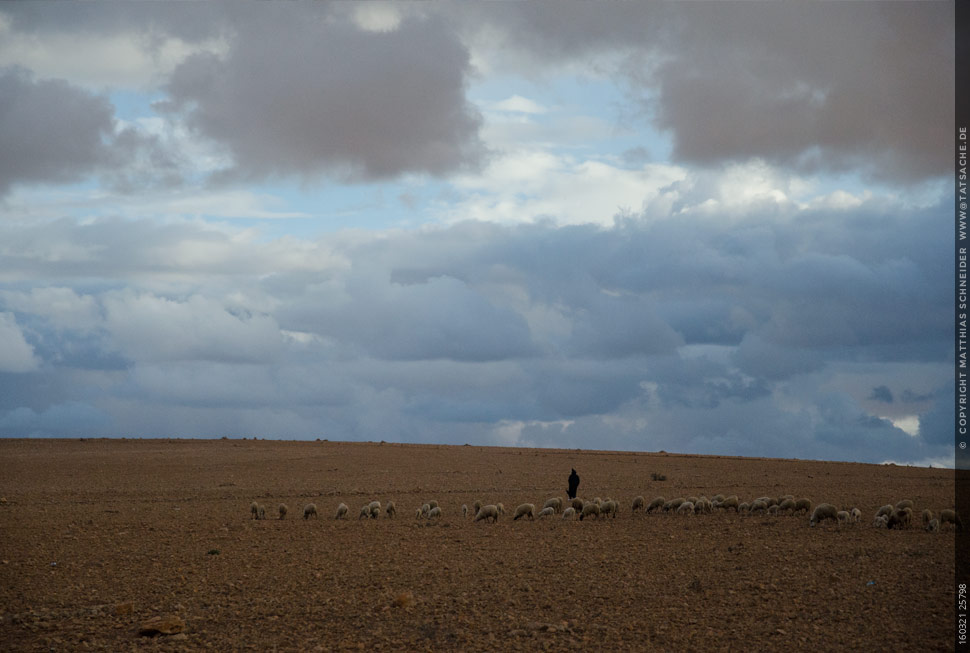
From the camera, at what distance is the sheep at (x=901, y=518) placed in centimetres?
1931

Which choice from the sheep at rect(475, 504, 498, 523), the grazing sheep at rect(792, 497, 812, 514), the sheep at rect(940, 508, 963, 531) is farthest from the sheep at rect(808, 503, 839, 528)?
the sheep at rect(475, 504, 498, 523)

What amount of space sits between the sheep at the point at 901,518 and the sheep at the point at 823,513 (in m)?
1.24

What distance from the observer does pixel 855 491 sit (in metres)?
32.0

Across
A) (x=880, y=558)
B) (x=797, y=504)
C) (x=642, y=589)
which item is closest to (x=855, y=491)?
(x=797, y=504)

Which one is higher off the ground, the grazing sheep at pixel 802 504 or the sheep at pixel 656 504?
the grazing sheep at pixel 802 504

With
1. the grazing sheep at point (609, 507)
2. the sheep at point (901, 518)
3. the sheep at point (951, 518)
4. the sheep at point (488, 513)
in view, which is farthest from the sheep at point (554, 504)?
the sheep at point (951, 518)

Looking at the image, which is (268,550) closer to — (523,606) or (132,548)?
(132,548)

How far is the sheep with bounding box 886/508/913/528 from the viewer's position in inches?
760

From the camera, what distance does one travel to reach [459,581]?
14.0m

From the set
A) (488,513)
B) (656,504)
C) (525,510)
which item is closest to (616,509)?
(656,504)

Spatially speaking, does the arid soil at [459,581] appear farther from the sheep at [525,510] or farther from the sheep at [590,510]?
the sheep at [590,510]

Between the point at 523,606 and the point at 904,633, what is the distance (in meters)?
5.19

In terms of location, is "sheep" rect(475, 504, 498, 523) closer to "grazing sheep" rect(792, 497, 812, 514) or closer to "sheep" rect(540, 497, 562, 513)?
"sheep" rect(540, 497, 562, 513)

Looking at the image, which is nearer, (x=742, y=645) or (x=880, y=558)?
(x=742, y=645)
